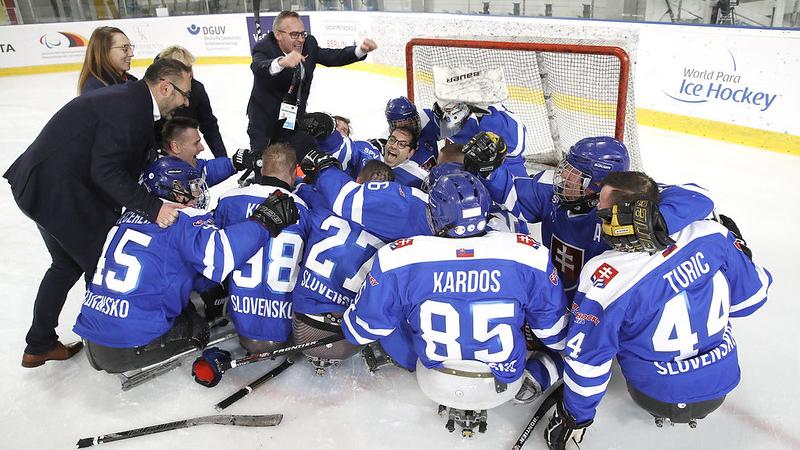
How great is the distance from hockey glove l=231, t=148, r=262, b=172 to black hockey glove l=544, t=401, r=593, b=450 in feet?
6.57

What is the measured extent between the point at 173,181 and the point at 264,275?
22.5 inches

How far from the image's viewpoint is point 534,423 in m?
2.09

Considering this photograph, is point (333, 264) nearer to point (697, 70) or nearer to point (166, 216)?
point (166, 216)

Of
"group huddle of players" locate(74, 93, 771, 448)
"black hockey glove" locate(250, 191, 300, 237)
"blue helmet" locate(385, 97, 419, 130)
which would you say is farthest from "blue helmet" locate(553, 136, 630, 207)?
"blue helmet" locate(385, 97, 419, 130)

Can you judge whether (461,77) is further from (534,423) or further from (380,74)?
(380,74)

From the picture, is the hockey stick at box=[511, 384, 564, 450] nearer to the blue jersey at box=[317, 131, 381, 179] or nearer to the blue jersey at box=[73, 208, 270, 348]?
the blue jersey at box=[73, 208, 270, 348]

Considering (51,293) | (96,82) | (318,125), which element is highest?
(96,82)

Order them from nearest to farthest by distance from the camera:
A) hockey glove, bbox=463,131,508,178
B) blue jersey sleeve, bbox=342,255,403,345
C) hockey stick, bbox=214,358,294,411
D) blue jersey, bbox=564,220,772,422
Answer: blue jersey, bbox=564,220,772,422, blue jersey sleeve, bbox=342,255,403,345, hockey stick, bbox=214,358,294,411, hockey glove, bbox=463,131,508,178

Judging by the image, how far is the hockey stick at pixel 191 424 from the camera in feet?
7.07

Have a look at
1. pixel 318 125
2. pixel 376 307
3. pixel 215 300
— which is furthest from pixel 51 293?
pixel 376 307

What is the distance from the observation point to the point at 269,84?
3.54 metres

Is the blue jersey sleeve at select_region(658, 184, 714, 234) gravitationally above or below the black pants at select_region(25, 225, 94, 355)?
above

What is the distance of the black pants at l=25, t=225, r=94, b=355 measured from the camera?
8.34 ft

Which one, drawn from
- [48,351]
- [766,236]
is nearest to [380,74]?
[766,236]
